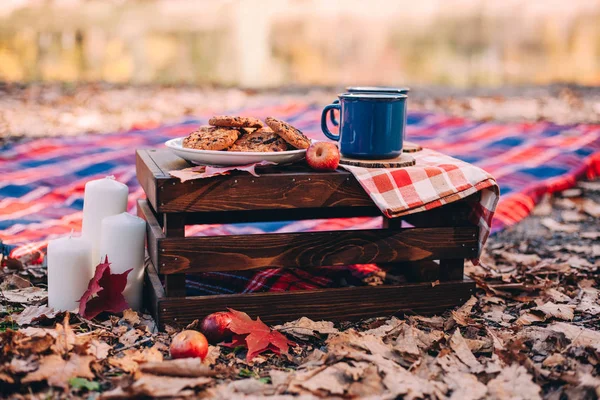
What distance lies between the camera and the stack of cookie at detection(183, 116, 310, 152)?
2338mm

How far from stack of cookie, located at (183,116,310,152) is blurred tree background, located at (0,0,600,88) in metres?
6.83

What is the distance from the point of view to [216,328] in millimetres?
2232

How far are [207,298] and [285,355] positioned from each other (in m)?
0.36

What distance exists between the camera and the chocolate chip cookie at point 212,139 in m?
2.32

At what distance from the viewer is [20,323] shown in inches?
90.7

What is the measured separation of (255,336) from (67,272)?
2.36ft

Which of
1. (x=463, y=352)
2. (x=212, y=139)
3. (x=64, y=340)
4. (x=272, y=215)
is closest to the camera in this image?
(x=64, y=340)

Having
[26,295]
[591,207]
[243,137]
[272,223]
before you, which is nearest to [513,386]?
[243,137]

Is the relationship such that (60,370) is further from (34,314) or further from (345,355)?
(345,355)

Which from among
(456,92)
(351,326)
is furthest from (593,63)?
(351,326)

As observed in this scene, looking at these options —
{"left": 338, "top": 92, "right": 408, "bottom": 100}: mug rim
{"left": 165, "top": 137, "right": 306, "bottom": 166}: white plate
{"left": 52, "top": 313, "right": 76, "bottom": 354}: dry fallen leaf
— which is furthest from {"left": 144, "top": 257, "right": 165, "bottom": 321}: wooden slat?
{"left": 338, "top": 92, "right": 408, "bottom": 100}: mug rim

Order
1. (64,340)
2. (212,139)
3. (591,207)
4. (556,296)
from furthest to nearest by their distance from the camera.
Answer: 1. (591,207)
2. (556,296)
3. (212,139)
4. (64,340)

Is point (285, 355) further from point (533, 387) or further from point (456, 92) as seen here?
point (456, 92)

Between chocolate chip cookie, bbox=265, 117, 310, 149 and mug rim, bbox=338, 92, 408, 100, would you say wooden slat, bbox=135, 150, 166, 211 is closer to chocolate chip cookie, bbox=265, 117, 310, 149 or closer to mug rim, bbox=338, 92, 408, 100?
chocolate chip cookie, bbox=265, 117, 310, 149
